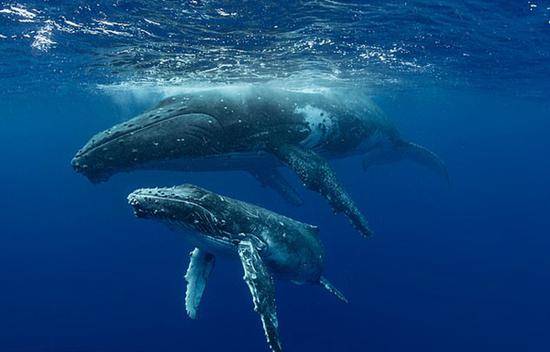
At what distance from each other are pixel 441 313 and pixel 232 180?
2436 cm

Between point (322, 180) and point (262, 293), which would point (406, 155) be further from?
point (262, 293)

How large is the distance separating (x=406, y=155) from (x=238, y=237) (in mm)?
15677

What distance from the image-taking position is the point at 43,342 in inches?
825

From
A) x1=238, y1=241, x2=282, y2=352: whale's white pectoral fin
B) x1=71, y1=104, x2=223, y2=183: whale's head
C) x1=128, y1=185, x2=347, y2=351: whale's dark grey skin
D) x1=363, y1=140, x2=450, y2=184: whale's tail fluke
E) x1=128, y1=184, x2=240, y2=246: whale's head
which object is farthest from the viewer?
x1=363, y1=140, x2=450, y2=184: whale's tail fluke

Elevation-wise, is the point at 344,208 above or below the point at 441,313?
above

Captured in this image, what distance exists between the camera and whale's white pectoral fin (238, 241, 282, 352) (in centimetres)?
579

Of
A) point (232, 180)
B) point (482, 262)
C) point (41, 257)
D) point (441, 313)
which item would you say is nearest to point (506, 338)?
point (441, 313)

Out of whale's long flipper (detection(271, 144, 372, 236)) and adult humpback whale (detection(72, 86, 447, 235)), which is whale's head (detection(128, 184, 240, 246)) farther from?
whale's long flipper (detection(271, 144, 372, 236))

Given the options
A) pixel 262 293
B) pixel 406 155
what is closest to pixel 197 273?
pixel 262 293

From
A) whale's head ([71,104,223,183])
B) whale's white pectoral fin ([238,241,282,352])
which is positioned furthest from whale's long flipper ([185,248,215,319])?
whale's head ([71,104,223,183])

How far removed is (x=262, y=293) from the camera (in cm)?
609

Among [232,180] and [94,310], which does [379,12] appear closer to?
[94,310]

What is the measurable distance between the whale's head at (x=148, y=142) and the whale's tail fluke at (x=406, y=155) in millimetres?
11610

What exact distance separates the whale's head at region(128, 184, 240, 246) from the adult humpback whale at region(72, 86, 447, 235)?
2025 mm
